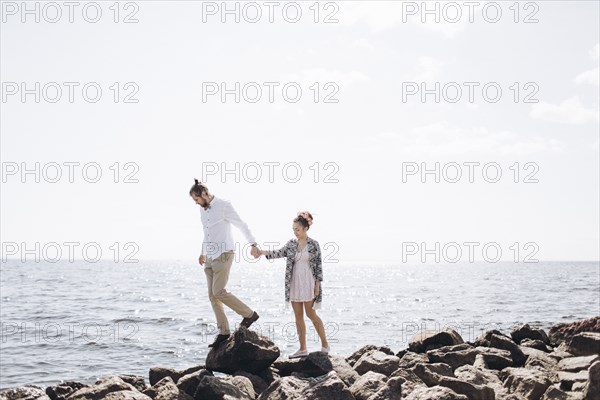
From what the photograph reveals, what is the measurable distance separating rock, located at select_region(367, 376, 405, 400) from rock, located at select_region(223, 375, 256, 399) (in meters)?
1.84

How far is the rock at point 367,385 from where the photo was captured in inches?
307

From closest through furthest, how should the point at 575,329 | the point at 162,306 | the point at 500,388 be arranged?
1. the point at 500,388
2. the point at 575,329
3. the point at 162,306

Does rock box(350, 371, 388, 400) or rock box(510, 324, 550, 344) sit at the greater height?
rock box(350, 371, 388, 400)

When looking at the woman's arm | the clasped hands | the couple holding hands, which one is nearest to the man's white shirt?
the couple holding hands

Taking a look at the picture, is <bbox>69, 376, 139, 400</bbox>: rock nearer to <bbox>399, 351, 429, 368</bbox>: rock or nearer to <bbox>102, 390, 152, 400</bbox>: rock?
Result: <bbox>102, 390, 152, 400</bbox>: rock

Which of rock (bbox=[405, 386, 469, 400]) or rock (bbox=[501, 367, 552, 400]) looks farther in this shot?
rock (bbox=[501, 367, 552, 400])

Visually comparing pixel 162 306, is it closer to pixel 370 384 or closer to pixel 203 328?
pixel 203 328

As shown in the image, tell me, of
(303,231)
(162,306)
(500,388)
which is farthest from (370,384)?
(162,306)

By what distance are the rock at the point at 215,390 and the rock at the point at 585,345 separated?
6833 millimetres

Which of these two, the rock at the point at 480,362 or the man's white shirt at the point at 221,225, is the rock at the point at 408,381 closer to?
the rock at the point at 480,362

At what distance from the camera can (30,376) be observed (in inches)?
610

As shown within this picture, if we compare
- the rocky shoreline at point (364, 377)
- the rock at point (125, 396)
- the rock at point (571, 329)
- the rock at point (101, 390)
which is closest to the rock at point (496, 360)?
the rocky shoreline at point (364, 377)

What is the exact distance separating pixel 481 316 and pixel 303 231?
2201cm

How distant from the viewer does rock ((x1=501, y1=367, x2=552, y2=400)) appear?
8.45 m
